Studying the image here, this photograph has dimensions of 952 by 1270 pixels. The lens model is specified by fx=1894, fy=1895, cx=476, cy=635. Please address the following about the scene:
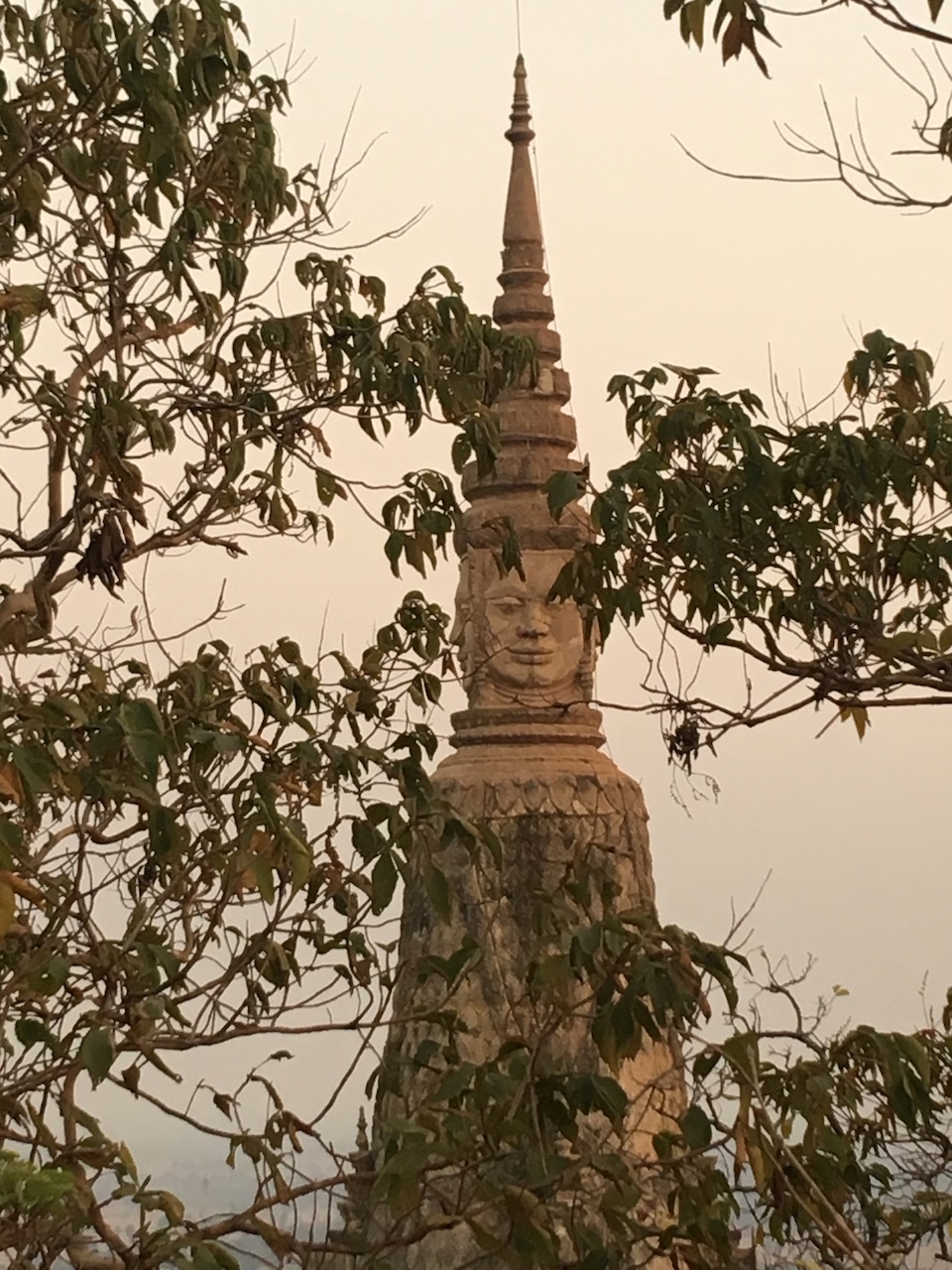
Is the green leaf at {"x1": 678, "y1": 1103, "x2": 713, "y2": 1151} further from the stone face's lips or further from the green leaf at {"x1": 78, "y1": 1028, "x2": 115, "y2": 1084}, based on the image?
the stone face's lips

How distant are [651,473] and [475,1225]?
7.90ft

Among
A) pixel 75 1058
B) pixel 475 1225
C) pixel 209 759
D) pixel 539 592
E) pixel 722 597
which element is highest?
pixel 539 592

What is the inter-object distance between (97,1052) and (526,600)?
515 cm

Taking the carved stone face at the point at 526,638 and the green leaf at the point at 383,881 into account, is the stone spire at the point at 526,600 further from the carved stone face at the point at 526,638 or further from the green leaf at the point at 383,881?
the green leaf at the point at 383,881

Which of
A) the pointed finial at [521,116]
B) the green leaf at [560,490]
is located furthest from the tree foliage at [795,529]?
the pointed finial at [521,116]

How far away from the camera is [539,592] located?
27.3 ft

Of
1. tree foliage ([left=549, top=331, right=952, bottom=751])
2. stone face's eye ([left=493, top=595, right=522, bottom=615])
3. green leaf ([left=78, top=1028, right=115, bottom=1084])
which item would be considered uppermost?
stone face's eye ([left=493, top=595, right=522, bottom=615])

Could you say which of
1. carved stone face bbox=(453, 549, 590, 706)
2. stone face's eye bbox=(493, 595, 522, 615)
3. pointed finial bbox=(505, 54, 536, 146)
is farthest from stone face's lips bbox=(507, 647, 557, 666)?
pointed finial bbox=(505, 54, 536, 146)

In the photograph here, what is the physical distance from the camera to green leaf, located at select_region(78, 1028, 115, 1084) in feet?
10.9

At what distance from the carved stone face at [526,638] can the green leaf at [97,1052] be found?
505cm

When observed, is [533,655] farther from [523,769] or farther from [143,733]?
[143,733]

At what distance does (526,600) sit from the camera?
8328mm

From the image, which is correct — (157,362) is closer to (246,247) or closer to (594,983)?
(246,247)

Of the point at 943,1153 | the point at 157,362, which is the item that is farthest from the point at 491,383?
the point at 943,1153
